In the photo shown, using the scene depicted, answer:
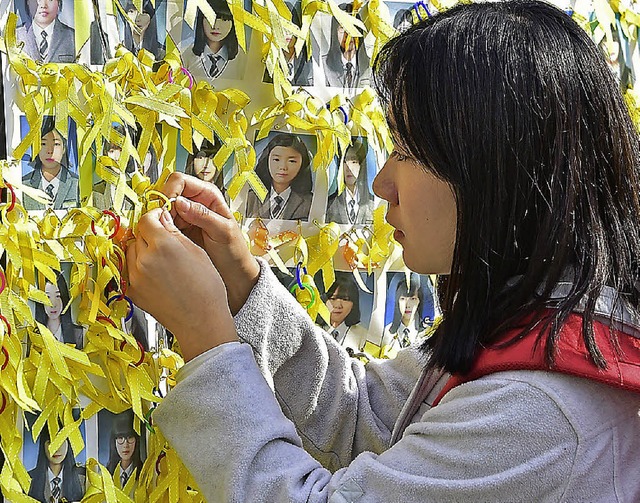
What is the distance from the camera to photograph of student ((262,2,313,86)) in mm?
1198

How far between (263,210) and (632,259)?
475 mm

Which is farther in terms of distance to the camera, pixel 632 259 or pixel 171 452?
pixel 171 452

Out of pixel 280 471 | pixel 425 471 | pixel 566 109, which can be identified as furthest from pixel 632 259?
pixel 280 471

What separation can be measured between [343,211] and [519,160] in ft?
1.37

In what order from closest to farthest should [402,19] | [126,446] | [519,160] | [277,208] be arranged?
[519,160], [126,446], [277,208], [402,19]

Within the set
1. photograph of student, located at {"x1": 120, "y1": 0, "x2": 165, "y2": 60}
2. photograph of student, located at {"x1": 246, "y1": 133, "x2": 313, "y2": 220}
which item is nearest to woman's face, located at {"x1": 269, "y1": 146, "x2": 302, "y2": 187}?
photograph of student, located at {"x1": 246, "y1": 133, "x2": 313, "y2": 220}

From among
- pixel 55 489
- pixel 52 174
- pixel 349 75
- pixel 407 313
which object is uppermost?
pixel 349 75

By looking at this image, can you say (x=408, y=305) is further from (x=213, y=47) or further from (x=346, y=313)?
(x=213, y=47)

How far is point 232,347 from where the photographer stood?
3.10 feet

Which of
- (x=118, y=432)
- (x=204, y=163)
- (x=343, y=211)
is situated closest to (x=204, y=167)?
(x=204, y=163)

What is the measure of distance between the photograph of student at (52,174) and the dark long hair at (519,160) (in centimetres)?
37

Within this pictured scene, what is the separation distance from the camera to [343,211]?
128 centimetres

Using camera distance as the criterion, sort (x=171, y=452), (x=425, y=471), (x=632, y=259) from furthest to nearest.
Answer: (x=171, y=452) < (x=632, y=259) < (x=425, y=471)

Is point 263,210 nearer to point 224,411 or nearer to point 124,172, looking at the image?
point 124,172
